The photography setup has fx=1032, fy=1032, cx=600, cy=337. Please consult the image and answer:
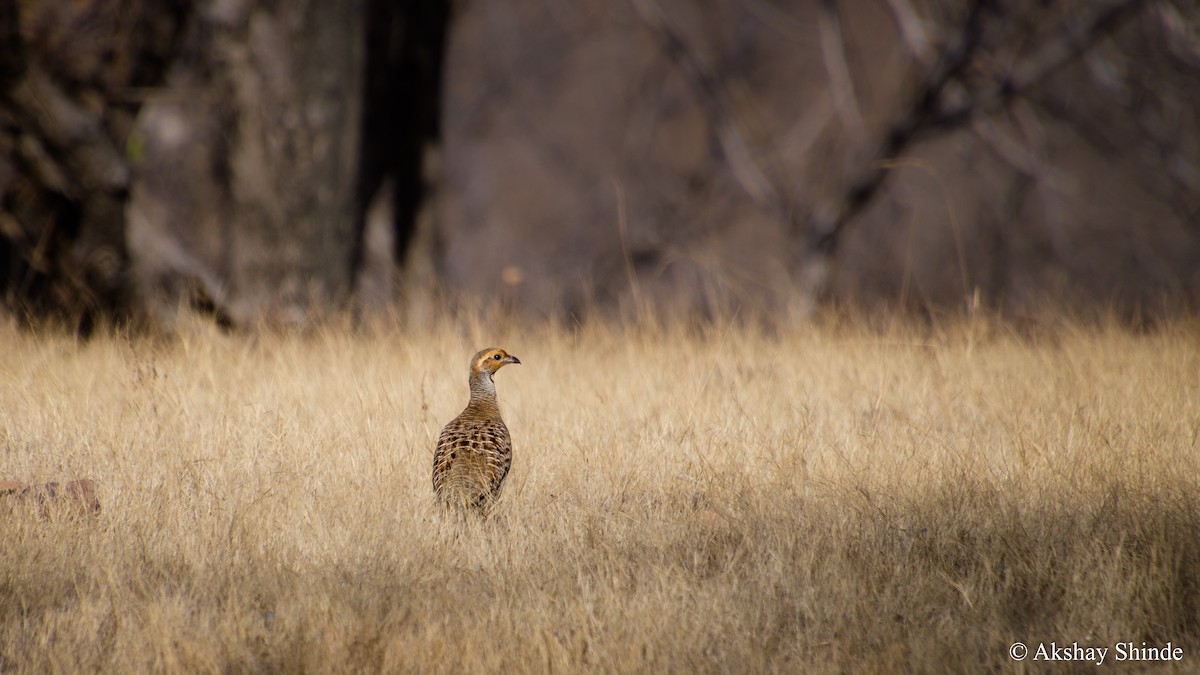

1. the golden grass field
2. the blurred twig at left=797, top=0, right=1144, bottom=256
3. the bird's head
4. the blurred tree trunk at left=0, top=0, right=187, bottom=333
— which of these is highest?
the blurred twig at left=797, top=0, right=1144, bottom=256

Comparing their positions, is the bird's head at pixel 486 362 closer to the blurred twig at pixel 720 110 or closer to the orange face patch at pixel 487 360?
the orange face patch at pixel 487 360

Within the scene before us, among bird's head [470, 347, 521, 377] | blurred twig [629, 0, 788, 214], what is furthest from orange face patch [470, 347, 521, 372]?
blurred twig [629, 0, 788, 214]

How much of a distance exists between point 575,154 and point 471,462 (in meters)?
20.8

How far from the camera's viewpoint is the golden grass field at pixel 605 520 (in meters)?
3.12

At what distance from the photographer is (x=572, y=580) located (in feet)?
11.6

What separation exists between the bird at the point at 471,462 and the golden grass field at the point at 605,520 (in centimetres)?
11

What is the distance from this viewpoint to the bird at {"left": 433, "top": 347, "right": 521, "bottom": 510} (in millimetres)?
3848

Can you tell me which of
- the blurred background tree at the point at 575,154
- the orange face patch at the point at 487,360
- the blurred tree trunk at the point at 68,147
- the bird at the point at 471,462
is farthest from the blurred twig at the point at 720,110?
the bird at the point at 471,462

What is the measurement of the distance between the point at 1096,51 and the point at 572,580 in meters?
14.2

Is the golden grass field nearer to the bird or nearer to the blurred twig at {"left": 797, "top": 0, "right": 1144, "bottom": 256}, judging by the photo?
the bird

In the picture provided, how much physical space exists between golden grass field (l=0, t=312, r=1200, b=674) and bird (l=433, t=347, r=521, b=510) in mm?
Result: 109

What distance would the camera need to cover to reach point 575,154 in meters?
24.2

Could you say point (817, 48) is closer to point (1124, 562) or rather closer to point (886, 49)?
point (886, 49)

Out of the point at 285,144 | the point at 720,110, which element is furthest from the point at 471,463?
the point at 720,110
